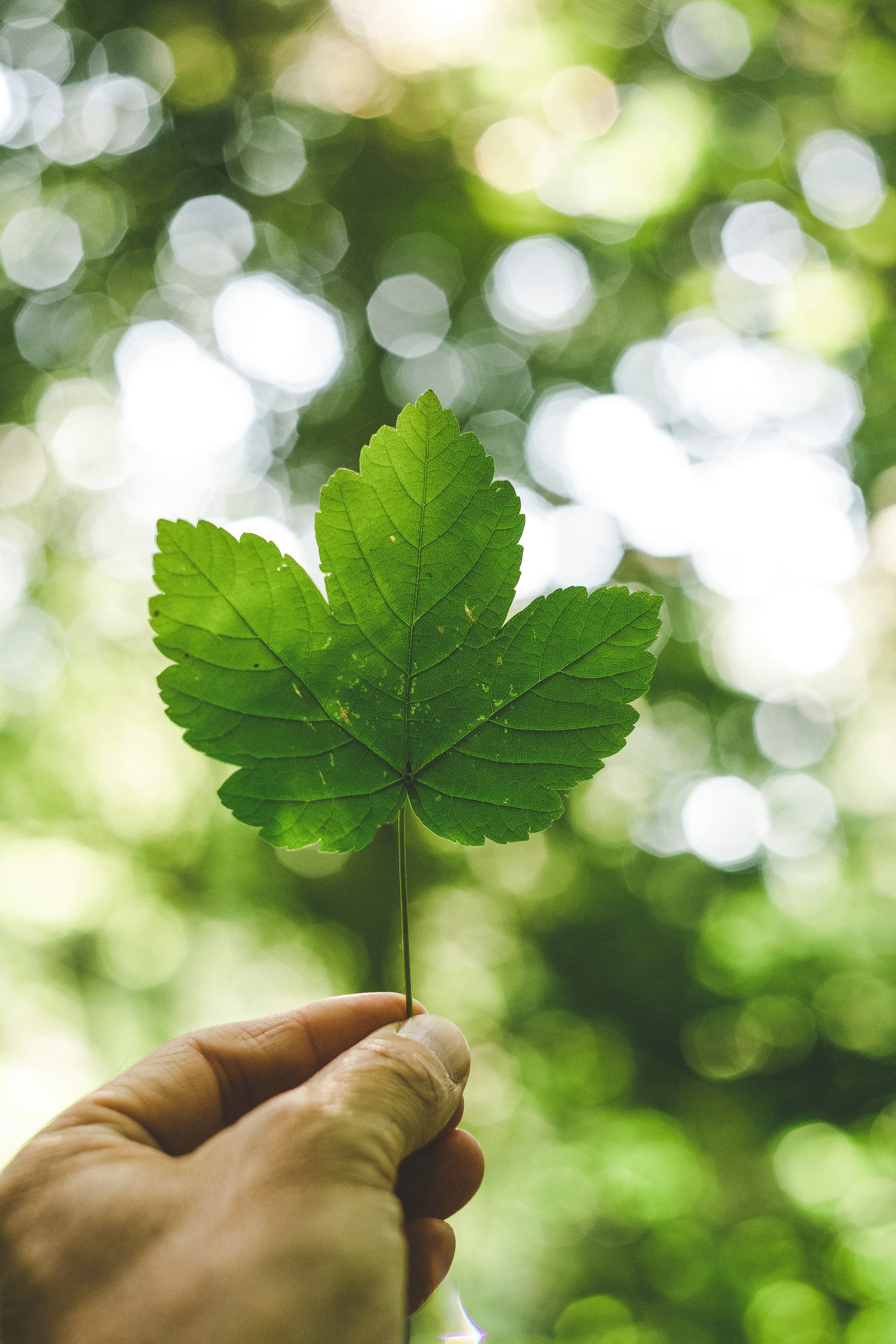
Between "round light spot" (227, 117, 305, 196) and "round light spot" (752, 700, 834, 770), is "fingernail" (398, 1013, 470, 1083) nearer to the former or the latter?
"round light spot" (752, 700, 834, 770)

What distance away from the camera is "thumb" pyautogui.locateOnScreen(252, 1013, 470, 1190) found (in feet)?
3.57

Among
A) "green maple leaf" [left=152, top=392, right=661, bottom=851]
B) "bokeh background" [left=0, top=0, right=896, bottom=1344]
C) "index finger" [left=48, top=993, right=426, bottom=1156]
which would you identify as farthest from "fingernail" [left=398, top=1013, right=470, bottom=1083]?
"bokeh background" [left=0, top=0, right=896, bottom=1344]

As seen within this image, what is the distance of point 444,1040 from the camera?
4.57 ft

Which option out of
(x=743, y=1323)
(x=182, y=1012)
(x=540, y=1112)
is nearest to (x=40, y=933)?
(x=182, y=1012)

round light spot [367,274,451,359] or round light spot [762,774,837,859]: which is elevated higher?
round light spot [367,274,451,359]

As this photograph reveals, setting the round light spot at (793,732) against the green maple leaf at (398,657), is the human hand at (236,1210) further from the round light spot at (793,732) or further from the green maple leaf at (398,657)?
the round light spot at (793,732)

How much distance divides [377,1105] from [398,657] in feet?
2.31

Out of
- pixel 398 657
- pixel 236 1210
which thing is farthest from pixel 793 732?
pixel 236 1210

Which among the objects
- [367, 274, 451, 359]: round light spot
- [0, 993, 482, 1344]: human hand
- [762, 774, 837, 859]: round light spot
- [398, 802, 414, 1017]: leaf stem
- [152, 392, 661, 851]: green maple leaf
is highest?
[152, 392, 661, 851]: green maple leaf

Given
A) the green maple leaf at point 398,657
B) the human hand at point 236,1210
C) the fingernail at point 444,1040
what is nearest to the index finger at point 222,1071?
the human hand at point 236,1210

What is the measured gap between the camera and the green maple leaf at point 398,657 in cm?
117

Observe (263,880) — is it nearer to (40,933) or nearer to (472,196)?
(40,933)

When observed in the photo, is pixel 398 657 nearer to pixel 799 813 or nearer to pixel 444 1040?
pixel 444 1040

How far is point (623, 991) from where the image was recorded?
8211 mm
